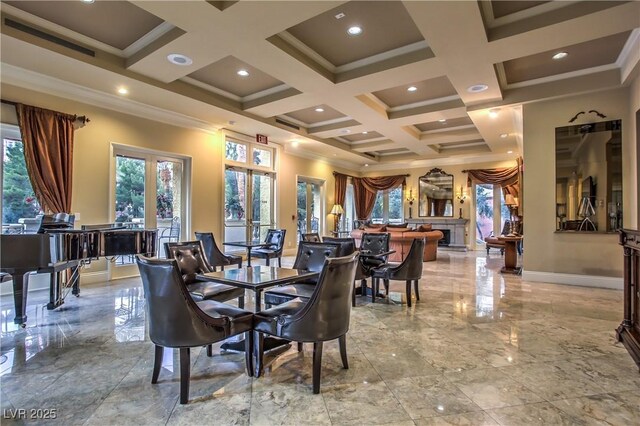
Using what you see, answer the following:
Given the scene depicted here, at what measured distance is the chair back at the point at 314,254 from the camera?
3877 mm

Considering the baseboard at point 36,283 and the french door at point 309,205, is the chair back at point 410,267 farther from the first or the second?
the french door at point 309,205

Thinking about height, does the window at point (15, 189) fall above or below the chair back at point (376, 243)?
above

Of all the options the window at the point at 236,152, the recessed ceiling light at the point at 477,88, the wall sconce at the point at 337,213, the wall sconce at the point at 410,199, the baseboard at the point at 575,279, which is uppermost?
the recessed ceiling light at the point at 477,88

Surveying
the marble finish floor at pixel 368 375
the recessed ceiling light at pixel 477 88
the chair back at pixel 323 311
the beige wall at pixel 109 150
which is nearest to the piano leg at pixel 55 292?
the marble finish floor at pixel 368 375

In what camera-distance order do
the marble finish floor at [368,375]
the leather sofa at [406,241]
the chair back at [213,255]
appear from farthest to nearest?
the leather sofa at [406,241] → the chair back at [213,255] → the marble finish floor at [368,375]

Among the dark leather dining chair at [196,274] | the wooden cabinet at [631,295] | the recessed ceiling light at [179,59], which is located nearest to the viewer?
the wooden cabinet at [631,295]

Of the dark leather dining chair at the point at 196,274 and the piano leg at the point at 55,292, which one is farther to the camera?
the piano leg at the point at 55,292

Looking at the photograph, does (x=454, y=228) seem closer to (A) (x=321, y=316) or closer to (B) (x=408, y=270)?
(B) (x=408, y=270)

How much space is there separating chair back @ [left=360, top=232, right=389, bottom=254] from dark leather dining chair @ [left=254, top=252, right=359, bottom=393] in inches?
110

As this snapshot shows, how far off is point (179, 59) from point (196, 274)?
3.07 metres

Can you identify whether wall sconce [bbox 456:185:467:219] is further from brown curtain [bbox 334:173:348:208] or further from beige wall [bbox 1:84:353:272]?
beige wall [bbox 1:84:353:272]

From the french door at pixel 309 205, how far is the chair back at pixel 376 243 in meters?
5.38

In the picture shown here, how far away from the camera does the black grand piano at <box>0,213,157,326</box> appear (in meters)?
3.32

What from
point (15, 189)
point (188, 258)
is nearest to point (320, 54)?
point (188, 258)
